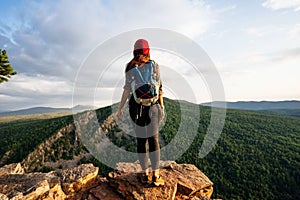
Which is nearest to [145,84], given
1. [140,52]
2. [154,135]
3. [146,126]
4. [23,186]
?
[140,52]

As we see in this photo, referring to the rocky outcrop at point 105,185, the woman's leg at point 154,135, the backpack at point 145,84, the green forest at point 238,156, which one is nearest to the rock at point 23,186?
the rocky outcrop at point 105,185

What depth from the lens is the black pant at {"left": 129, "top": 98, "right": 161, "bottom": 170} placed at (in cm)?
620

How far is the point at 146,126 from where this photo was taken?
20.6 ft

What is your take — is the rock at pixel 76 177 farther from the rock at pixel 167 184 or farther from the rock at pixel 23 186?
the rock at pixel 167 184

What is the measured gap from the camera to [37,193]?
20.4ft

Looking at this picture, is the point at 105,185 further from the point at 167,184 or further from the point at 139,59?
the point at 139,59

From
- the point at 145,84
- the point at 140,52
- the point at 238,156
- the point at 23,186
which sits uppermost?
the point at 140,52

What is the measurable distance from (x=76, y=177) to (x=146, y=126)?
13.2 ft

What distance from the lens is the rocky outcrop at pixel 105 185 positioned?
6.41 metres

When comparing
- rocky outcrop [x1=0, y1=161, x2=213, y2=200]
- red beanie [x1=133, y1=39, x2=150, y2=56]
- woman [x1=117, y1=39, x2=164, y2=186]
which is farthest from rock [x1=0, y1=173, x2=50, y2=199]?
red beanie [x1=133, y1=39, x2=150, y2=56]

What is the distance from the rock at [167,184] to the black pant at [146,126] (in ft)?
2.90

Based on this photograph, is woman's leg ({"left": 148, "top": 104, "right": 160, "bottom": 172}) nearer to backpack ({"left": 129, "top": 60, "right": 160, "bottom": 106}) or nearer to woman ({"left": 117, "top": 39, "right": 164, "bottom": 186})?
woman ({"left": 117, "top": 39, "right": 164, "bottom": 186})

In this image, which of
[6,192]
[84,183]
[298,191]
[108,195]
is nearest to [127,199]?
[108,195]

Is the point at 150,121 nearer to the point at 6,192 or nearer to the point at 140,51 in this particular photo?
the point at 140,51
